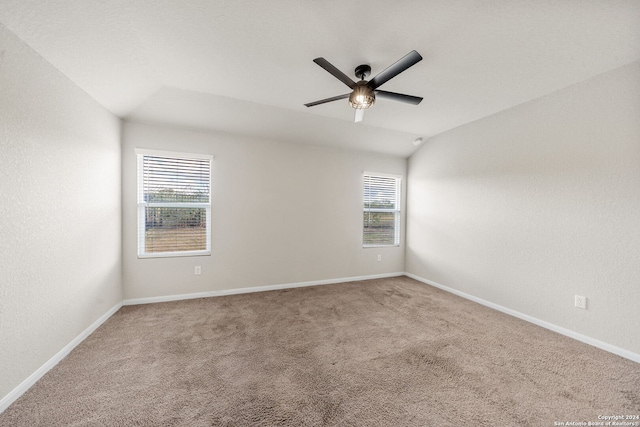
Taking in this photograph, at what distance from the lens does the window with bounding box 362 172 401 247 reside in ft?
14.6

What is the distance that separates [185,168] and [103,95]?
1129 mm

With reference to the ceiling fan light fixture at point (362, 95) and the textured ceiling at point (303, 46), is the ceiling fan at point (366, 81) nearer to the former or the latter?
the ceiling fan light fixture at point (362, 95)

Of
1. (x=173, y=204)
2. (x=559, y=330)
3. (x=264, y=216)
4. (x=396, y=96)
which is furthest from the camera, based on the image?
(x=264, y=216)

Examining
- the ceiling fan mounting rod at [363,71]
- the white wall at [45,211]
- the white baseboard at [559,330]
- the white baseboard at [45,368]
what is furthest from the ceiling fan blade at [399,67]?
the white baseboard at [45,368]

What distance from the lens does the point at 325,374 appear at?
71.2 inches

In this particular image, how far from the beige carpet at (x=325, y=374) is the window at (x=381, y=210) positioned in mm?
1851

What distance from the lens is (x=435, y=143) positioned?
13.3ft

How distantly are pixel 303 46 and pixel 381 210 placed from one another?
323 centimetres

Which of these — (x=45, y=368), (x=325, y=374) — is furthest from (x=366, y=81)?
(x=45, y=368)

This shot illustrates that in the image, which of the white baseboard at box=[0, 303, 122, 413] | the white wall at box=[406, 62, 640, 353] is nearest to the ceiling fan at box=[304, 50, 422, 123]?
the white wall at box=[406, 62, 640, 353]

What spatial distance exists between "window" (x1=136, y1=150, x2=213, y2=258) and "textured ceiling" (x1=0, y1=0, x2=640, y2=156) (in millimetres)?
636

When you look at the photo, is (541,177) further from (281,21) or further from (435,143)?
(281,21)

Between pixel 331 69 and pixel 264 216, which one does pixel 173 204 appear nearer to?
pixel 264 216

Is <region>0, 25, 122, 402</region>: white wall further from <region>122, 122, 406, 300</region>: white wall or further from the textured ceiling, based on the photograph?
<region>122, 122, 406, 300</region>: white wall
